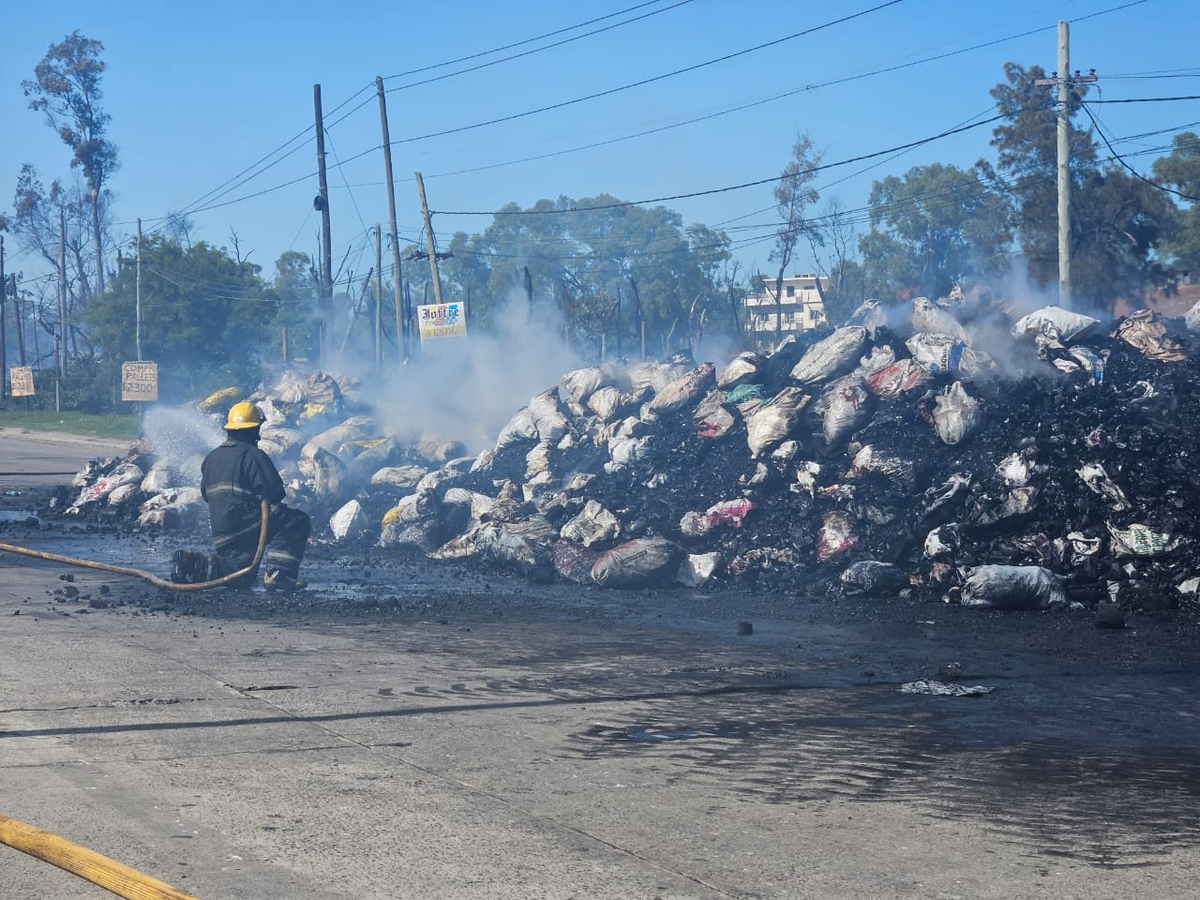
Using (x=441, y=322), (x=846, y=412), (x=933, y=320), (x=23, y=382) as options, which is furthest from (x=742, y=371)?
(x=23, y=382)

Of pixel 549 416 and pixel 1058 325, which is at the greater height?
pixel 1058 325

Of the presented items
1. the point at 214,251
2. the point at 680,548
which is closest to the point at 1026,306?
the point at 680,548

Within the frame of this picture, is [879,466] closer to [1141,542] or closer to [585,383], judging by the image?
[1141,542]

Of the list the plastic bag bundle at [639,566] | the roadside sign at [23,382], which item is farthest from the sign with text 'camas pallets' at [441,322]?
the roadside sign at [23,382]

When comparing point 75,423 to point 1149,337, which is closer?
point 1149,337

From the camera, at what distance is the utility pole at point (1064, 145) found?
17.2 meters

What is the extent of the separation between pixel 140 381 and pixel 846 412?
27087mm

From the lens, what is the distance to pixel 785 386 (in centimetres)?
1245

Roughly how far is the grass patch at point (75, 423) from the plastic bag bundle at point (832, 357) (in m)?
25.5

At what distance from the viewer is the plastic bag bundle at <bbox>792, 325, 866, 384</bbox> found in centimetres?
1238

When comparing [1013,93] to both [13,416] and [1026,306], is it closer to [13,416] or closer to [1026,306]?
[1026,306]

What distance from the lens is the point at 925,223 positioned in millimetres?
60844

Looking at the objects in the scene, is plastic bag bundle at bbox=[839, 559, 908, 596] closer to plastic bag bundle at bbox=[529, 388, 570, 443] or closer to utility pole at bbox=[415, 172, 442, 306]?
plastic bag bundle at bbox=[529, 388, 570, 443]

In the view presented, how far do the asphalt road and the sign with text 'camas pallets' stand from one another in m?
16.6
